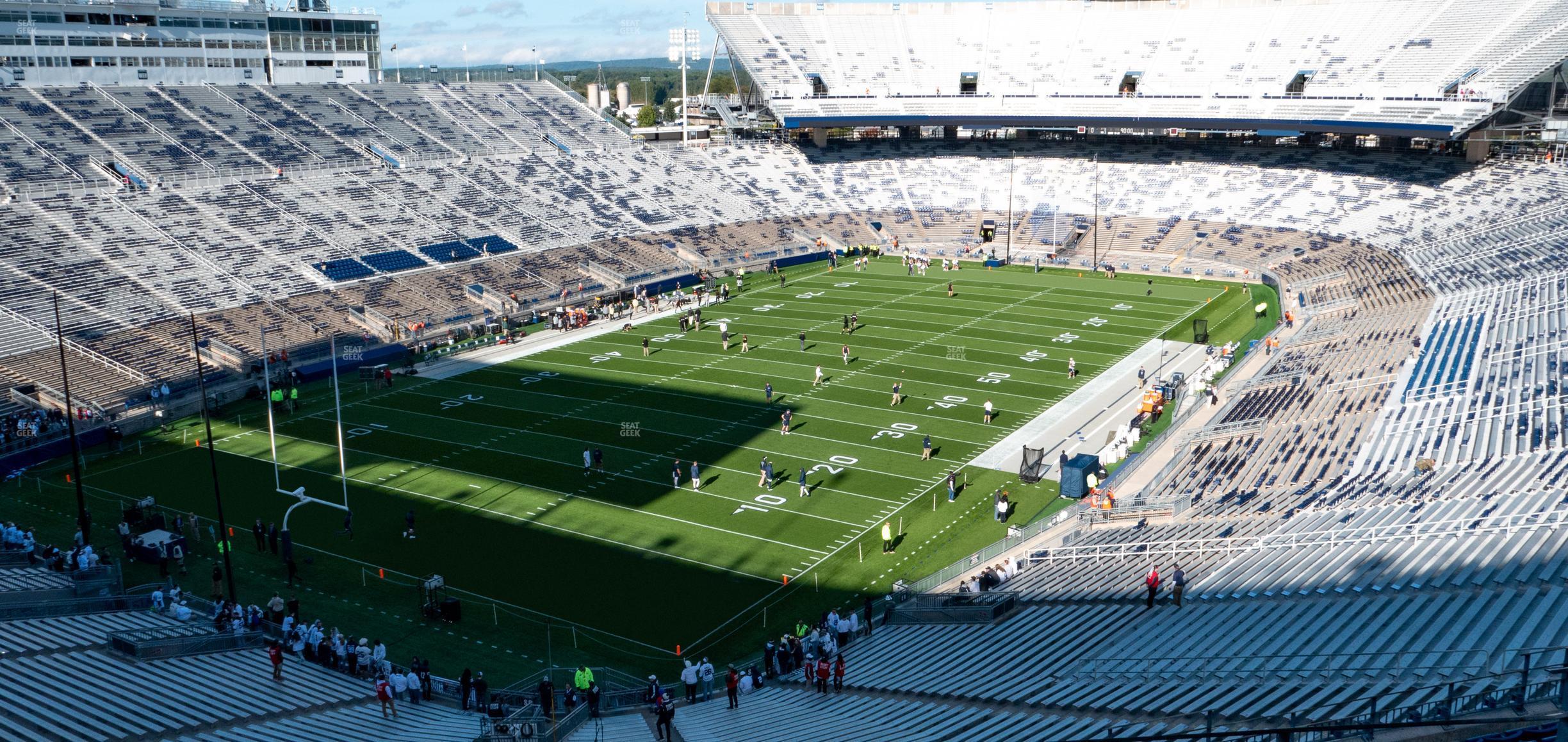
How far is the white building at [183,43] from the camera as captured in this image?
192 ft

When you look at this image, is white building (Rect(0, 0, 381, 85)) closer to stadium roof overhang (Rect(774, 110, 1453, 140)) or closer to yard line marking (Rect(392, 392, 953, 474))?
stadium roof overhang (Rect(774, 110, 1453, 140))

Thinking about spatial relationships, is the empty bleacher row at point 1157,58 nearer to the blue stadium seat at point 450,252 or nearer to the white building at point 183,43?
the white building at point 183,43

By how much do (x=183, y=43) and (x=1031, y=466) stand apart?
187 ft

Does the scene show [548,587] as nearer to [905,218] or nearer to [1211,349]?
[1211,349]

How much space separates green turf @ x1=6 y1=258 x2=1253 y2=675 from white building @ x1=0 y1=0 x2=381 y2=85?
35.8m

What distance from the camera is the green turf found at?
2194 cm

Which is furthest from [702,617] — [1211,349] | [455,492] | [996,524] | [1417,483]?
[1211,349]

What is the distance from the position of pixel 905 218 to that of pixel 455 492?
4351 cm

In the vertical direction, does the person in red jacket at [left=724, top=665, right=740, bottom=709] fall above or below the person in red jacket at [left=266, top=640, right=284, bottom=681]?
below

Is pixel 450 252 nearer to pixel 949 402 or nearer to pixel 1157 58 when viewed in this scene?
pixel 949 402

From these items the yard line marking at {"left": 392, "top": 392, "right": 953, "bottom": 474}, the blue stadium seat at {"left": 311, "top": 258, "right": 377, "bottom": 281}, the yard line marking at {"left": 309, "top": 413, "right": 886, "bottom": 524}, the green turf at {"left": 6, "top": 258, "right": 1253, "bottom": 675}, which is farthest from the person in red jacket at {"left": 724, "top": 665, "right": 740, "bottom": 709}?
the blue stadium seat at {"left": 311, "top": 258, "right": 377, "bottom": 281}

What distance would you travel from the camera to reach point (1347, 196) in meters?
58.4

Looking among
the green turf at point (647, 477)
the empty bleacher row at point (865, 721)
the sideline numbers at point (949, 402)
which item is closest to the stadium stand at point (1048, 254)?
the empty bleacher row at point (865, 721)

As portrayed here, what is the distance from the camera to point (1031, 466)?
89.8 feet
